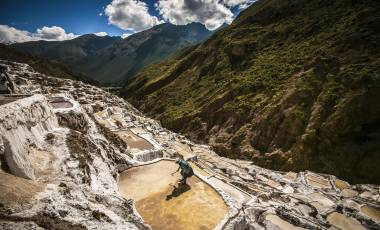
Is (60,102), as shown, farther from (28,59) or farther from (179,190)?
(28,59)

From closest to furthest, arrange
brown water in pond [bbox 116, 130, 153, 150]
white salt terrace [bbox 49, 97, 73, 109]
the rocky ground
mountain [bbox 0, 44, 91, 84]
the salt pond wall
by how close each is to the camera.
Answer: the rocky ground → the salt pond wall → white salt terrace [bbox 49, 97, 73, 109] → brown water in pond [bbox 116, 130, 153, 150] → mountain [bbox 0, 44, 91, 84]

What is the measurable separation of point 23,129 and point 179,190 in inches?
368

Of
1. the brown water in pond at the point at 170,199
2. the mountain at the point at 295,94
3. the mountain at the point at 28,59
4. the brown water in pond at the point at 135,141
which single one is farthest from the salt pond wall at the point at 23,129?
the mountain at the point at 28,59

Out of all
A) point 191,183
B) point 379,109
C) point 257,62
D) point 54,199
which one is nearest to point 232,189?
point 191,183

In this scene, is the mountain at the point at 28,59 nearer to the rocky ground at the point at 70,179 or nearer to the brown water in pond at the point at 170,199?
the rocky ground at the point at 70,179

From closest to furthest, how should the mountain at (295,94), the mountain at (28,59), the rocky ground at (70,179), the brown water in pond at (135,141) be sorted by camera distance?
the rocky ground at (70,179) → the brown water in pond at (135,141) → the mountain at (295,94) → the mountain at (28,59)

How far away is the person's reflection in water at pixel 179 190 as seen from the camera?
15.2 m

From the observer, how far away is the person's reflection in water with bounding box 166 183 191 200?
15.2 m

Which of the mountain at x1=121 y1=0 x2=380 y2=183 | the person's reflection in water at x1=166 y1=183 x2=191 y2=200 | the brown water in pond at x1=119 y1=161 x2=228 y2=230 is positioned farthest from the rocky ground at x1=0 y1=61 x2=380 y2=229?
the mountain at x1=121 y1=0 x2=380 y2=183

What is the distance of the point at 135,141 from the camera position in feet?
88.3

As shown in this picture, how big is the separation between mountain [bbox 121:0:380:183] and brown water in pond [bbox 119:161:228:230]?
40608 millimetres

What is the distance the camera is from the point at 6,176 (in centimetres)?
895

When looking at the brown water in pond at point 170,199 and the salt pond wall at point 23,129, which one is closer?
the salt pond wall at point 23,129

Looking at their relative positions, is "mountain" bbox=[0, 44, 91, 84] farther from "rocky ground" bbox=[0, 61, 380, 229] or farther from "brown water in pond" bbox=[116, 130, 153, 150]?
"rocky ground" bbox=[0, 61, 380, 229]
